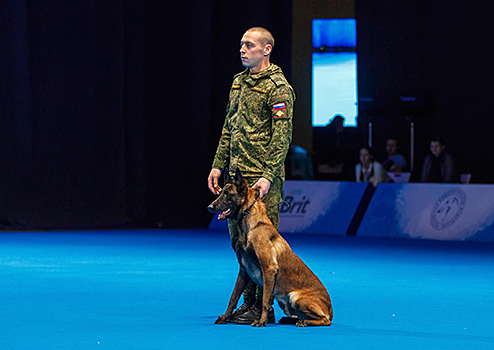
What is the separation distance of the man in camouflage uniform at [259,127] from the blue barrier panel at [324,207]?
7.13 meters

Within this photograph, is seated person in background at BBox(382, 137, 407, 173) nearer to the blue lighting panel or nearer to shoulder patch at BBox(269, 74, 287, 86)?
the blue lighting panel

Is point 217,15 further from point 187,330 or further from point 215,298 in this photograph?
point 187,330

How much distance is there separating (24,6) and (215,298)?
7.78 meters

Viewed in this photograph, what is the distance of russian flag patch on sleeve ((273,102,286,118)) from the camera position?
4828 mm

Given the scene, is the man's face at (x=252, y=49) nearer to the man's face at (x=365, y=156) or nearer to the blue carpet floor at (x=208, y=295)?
the blue carpet floor at (x=208, y=295)

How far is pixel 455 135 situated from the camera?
1420cm

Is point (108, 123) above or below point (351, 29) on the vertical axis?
below

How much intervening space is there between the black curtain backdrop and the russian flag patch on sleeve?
26.9 feet

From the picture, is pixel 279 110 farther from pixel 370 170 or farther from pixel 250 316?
pixel 370 170

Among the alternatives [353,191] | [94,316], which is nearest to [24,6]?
[353,191]

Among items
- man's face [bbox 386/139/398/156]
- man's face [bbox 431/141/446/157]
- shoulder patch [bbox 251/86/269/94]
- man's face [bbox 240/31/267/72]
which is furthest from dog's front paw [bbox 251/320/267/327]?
man's face [bbox 386/139/398/156]

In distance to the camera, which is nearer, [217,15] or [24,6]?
[24,6]

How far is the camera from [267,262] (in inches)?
181

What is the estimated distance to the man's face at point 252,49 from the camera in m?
4.85
